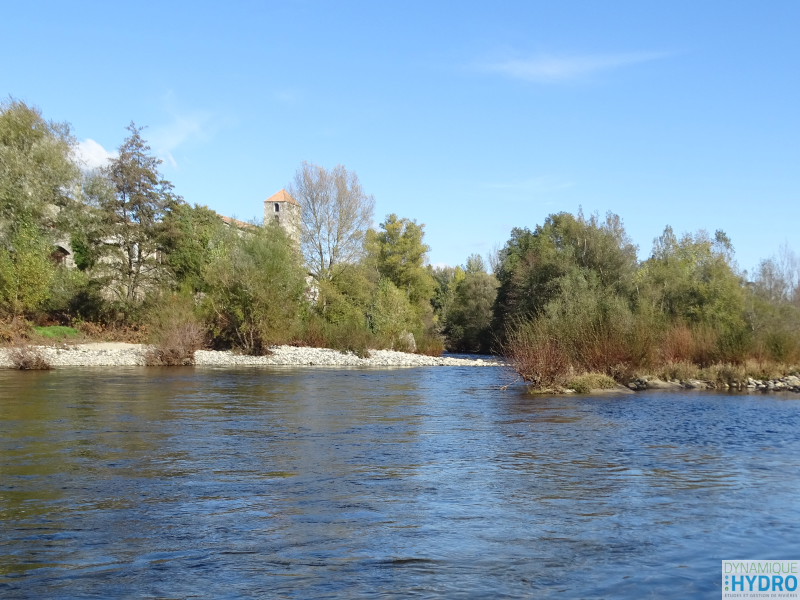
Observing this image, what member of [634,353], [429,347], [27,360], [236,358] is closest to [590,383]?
[634,353]

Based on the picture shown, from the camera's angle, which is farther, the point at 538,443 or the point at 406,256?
the point at 406,256

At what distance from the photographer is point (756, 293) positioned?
35.7 m

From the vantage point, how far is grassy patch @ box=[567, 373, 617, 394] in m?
25.2

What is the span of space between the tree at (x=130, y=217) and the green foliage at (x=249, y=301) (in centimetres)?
576

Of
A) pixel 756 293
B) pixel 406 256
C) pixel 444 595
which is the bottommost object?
pixel 444 595

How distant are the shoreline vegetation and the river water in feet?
28.6

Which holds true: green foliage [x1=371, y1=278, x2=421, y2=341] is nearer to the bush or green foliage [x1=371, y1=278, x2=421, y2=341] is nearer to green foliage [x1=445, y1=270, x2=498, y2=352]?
the bush

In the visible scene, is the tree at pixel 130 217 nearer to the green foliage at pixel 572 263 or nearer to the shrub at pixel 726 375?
the green foliage at pixel 572 263

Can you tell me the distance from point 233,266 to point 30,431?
3030cm

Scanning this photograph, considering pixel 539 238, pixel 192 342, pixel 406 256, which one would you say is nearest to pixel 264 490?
pixel 192 342

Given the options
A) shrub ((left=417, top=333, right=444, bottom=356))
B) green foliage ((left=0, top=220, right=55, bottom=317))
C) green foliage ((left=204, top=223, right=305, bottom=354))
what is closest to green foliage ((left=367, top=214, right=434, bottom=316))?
shrub ((left=417, top=333, right=444, bottom=356))

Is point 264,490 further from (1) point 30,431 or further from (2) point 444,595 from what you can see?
(1) point 30,431

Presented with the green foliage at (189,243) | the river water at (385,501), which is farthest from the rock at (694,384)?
the green foliage at (189,243)

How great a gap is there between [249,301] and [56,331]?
12.2m
